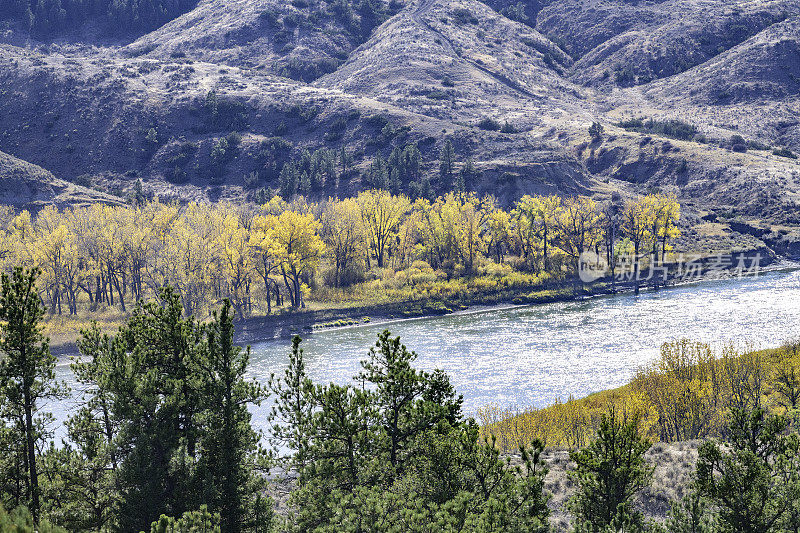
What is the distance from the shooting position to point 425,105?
468 feet

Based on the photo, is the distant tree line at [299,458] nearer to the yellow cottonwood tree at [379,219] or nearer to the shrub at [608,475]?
the shrub at [608,475]

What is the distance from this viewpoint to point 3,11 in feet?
654

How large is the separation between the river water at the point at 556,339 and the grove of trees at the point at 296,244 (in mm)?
10937

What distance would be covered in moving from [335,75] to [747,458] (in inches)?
6363

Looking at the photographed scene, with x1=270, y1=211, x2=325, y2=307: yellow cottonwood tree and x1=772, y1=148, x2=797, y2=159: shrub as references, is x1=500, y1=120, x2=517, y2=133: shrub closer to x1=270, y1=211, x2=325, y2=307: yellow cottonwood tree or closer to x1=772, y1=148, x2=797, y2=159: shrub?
x1=772, y1=148, x2=797, y2=159: shrub

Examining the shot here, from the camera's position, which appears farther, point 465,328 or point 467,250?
point 467,250

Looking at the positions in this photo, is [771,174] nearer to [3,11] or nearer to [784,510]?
[784,510]

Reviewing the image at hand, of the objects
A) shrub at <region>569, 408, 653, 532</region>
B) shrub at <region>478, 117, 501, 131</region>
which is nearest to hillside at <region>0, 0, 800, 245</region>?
shrub at <region>478, 117, 501, 131</region>

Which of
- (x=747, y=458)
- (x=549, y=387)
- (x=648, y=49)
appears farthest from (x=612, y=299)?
(x=648, y=49)

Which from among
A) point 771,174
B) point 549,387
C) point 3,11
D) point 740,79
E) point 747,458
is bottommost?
point 549,387

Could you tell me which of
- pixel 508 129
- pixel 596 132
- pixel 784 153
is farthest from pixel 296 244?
pixel 784 153

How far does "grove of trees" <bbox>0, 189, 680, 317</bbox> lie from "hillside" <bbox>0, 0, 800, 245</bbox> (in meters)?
15.9

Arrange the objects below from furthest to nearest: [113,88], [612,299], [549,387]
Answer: [113,88], [612,299], [549,387]

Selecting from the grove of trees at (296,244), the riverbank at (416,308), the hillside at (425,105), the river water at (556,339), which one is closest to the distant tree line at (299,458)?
the river water at (556,339)
